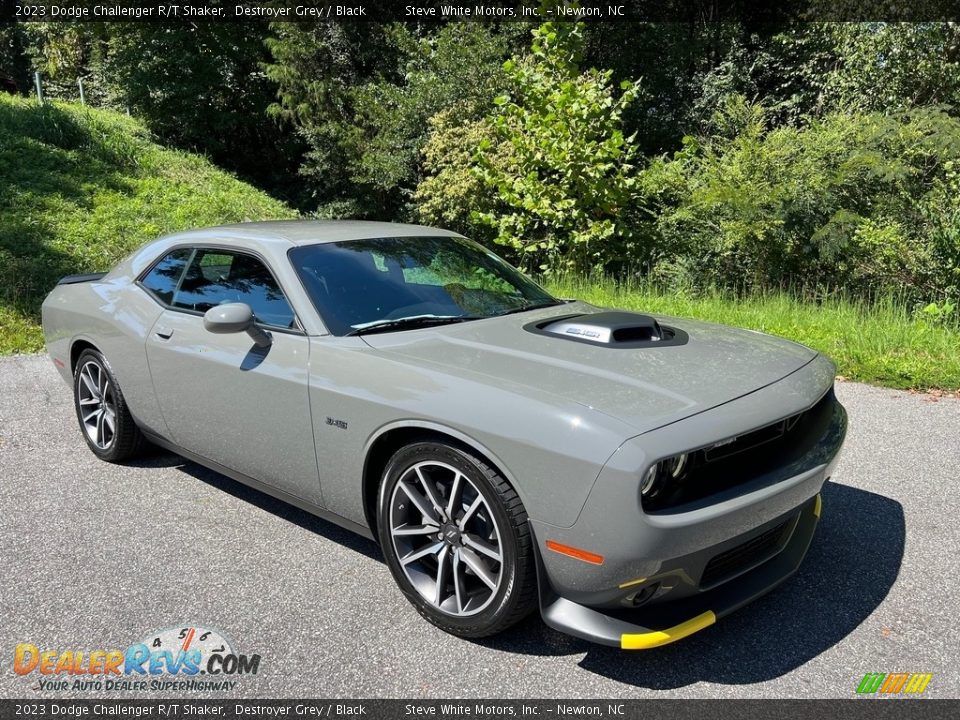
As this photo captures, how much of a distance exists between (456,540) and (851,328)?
19.2 ft

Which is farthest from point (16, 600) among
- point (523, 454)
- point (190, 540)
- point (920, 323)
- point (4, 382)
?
point (920, 323)

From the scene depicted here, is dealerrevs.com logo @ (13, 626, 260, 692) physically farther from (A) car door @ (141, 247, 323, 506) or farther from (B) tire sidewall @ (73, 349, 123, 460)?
(B) tire sidewall @ (73, 349, 123, 460)

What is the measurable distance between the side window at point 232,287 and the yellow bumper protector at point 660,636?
197 cm

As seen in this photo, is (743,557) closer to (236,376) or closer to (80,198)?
(236,376)

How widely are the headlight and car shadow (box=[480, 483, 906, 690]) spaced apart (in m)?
0.69

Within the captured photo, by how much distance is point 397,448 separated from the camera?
2.87 m

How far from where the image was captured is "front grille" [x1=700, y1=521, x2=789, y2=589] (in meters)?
2.49

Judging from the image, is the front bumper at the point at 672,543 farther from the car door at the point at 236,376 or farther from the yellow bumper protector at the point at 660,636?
the car door at the point at 236,376

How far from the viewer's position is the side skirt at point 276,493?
Result: 3.06m

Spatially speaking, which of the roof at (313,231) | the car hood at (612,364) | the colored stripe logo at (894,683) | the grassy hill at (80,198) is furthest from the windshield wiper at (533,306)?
the grassy hill at (80,198)

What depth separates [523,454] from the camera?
2.37 meters

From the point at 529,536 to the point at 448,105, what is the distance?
1656cm

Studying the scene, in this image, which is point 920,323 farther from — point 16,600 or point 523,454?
point 16,600

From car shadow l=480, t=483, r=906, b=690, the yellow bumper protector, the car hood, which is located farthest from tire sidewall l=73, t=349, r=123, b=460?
the yellow bumper protector
